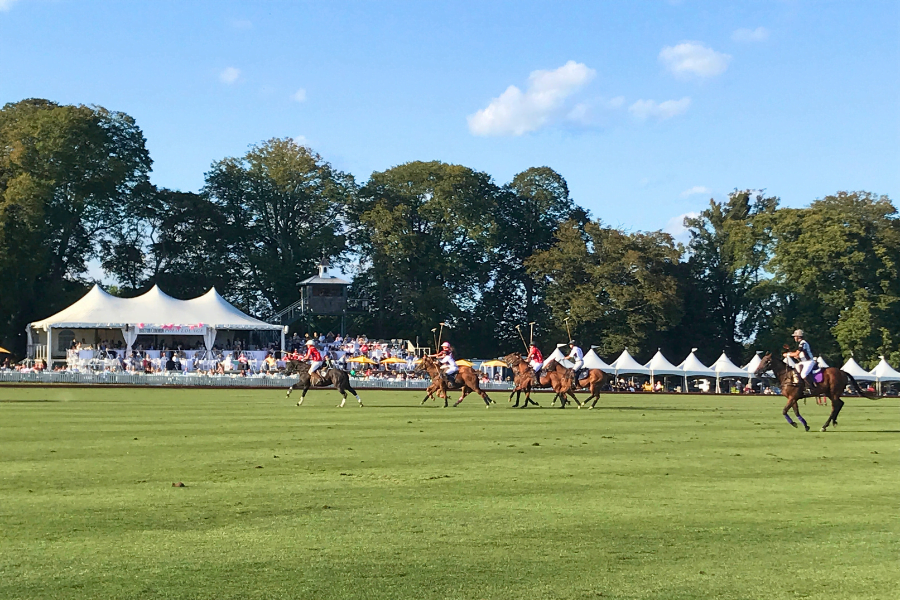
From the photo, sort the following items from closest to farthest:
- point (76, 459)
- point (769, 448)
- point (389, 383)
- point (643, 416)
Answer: point (76, 459), point (769, 448), point (643, 416), point (389, 383)

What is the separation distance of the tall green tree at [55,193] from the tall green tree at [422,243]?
45.0 ft

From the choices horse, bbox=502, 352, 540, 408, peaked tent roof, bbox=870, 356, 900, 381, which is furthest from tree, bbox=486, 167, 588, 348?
horse, bbox=502, 352, 540, 408

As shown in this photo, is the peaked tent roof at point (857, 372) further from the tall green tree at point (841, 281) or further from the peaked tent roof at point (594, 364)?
the peaked tent roof at point (594, 364)

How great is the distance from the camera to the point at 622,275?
205ft

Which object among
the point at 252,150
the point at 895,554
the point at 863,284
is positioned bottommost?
the point at 895,554

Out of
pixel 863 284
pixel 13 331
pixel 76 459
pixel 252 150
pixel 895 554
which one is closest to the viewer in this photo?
pixel 895 554

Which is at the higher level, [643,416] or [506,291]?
[506,291]

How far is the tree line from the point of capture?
5956 cm

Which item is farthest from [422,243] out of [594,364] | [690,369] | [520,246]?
[690,369]

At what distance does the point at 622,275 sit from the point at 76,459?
53.1 metres

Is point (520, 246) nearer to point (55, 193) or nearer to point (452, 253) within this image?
point (452, 253)

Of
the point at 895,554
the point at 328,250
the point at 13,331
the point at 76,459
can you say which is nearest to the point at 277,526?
the point at 895,554

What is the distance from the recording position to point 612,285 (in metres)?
61.9

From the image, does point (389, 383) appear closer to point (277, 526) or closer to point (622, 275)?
point (622, 275)
